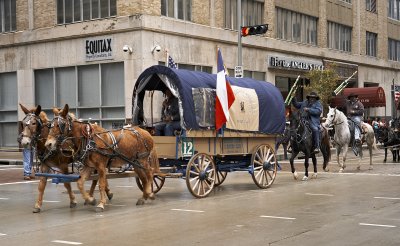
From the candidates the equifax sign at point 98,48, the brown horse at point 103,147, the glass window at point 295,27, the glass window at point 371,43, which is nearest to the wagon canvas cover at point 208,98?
the brown horse at point 103,147

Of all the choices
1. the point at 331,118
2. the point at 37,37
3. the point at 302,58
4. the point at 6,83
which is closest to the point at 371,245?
the point at 331,118

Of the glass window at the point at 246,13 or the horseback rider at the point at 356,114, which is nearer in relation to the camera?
the horseback rider at the point at 356,114

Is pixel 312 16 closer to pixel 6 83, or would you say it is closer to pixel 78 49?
pixel 78 49

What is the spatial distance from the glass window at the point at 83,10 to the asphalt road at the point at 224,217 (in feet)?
49.8

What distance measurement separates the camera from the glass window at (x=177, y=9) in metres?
29.0

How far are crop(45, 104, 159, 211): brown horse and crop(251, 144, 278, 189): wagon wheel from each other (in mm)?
3218

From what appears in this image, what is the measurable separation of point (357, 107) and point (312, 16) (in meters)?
21.9

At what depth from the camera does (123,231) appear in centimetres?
902

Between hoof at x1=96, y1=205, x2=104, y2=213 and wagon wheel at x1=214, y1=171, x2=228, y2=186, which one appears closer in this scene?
hoof at x1=96, y1=205, x2=104, y2=213

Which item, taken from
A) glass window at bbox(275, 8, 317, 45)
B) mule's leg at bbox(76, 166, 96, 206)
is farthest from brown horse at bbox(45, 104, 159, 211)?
glass window at bbox(275, 8, 317, 45)

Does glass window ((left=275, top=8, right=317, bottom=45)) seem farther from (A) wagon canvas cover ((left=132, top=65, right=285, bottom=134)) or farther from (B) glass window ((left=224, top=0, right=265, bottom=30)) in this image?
(A) wagon canvas cover ((left=132, top=65, right=285, bottom=134))

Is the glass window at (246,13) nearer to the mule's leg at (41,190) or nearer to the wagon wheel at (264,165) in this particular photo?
the wagon wheel at (264,165)

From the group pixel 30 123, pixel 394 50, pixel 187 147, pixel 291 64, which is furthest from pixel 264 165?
pixel 394 50

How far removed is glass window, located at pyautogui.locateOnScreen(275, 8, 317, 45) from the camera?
37.8 meters
